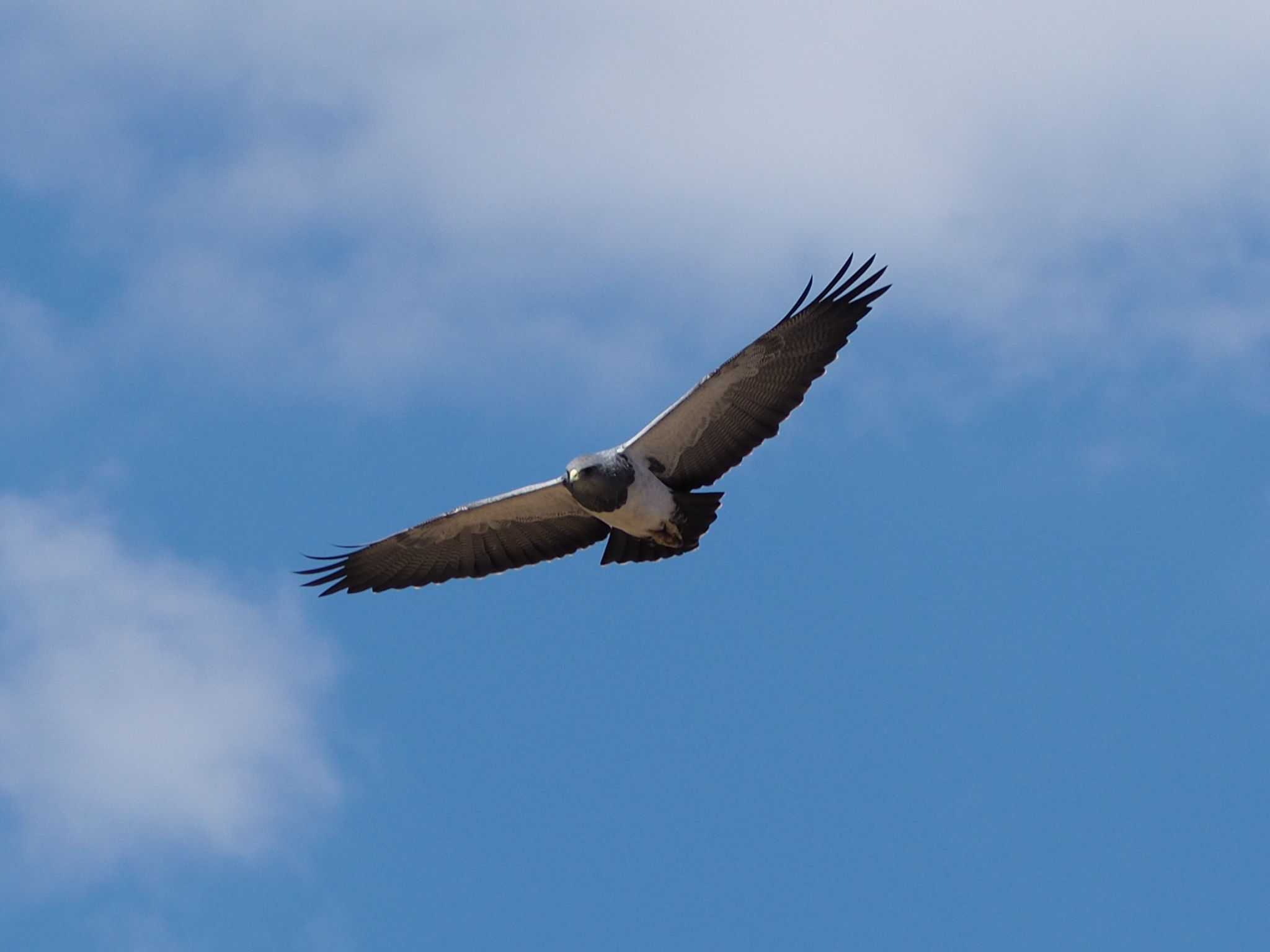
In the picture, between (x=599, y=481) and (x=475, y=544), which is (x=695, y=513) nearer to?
(x=599, y=481)

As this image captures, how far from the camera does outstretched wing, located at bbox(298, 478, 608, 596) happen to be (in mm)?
19578

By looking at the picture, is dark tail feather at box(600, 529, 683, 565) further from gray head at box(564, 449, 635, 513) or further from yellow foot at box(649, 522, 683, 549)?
gray head at box(564, 449, 635, 513)

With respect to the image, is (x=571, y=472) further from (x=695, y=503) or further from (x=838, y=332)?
(x=838, y=332)

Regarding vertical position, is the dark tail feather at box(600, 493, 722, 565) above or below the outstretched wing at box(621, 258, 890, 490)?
below

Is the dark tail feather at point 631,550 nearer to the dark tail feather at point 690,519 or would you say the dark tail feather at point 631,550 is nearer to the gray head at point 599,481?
the dark tail feather at point 690,519

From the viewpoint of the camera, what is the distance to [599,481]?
18438 mm

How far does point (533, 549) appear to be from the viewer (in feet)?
65.6

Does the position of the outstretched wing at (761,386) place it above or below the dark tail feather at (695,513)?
above

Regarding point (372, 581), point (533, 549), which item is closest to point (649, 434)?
point (533, 549)

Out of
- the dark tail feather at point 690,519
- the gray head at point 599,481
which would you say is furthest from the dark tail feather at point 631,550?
the gray head at point 599,481

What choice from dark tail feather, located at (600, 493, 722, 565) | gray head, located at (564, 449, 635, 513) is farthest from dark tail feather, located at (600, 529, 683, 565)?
gray head, located at (564, 449, 635, 513)

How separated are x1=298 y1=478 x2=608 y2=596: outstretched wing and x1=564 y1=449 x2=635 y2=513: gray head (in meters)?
0.74

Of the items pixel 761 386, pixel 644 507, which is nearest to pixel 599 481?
pixel 644 507

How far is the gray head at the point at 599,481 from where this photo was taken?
18422 mm
